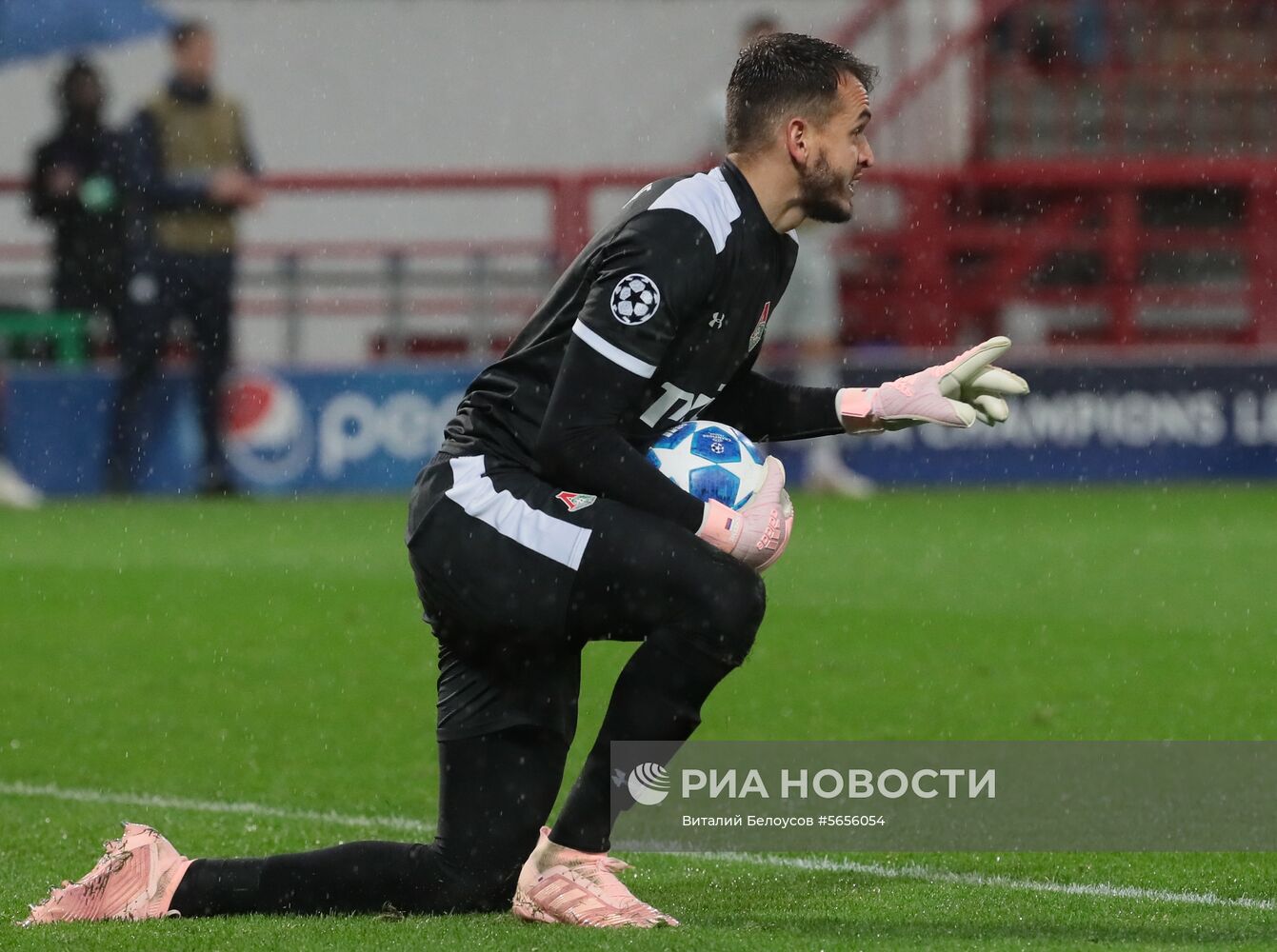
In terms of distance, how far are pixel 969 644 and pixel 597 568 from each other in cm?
412

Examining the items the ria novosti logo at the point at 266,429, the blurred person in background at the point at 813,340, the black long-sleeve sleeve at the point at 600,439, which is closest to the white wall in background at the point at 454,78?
the blurred person in background at the point at 813,340

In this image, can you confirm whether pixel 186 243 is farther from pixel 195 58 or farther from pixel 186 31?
pixel 186 31

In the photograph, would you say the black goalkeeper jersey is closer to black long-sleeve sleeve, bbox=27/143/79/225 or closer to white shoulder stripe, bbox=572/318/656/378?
white shoulder stripe, bbox=572/318/656/378

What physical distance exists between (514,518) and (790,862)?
1.18 m

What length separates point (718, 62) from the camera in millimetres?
21250

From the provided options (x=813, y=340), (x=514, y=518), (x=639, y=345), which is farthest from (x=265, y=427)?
(x=639, y=345)

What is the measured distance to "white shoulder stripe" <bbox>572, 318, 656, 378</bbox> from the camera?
13.4 ft

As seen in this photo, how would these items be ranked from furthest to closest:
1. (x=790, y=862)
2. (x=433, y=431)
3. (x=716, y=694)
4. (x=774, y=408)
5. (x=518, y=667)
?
(x=433, y=431), (x=716, y=694), (x=790, y=862), (x=774, y=408), (x=518, y=667)

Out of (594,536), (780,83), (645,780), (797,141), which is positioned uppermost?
(780,83)

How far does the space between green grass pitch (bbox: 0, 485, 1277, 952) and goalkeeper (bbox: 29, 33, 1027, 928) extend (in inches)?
5.4

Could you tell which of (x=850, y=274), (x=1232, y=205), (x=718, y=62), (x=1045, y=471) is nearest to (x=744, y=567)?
(x=1045, y=471)

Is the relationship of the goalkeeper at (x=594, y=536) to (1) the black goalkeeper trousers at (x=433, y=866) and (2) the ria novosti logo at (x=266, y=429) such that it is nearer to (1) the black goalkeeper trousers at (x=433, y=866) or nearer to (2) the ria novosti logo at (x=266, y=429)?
(1) the black goalkeeper trousers at (x=433, y=866)

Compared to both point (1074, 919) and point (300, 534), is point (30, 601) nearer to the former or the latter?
point (300, 534)

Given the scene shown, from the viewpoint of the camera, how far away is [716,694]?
7266 mm
